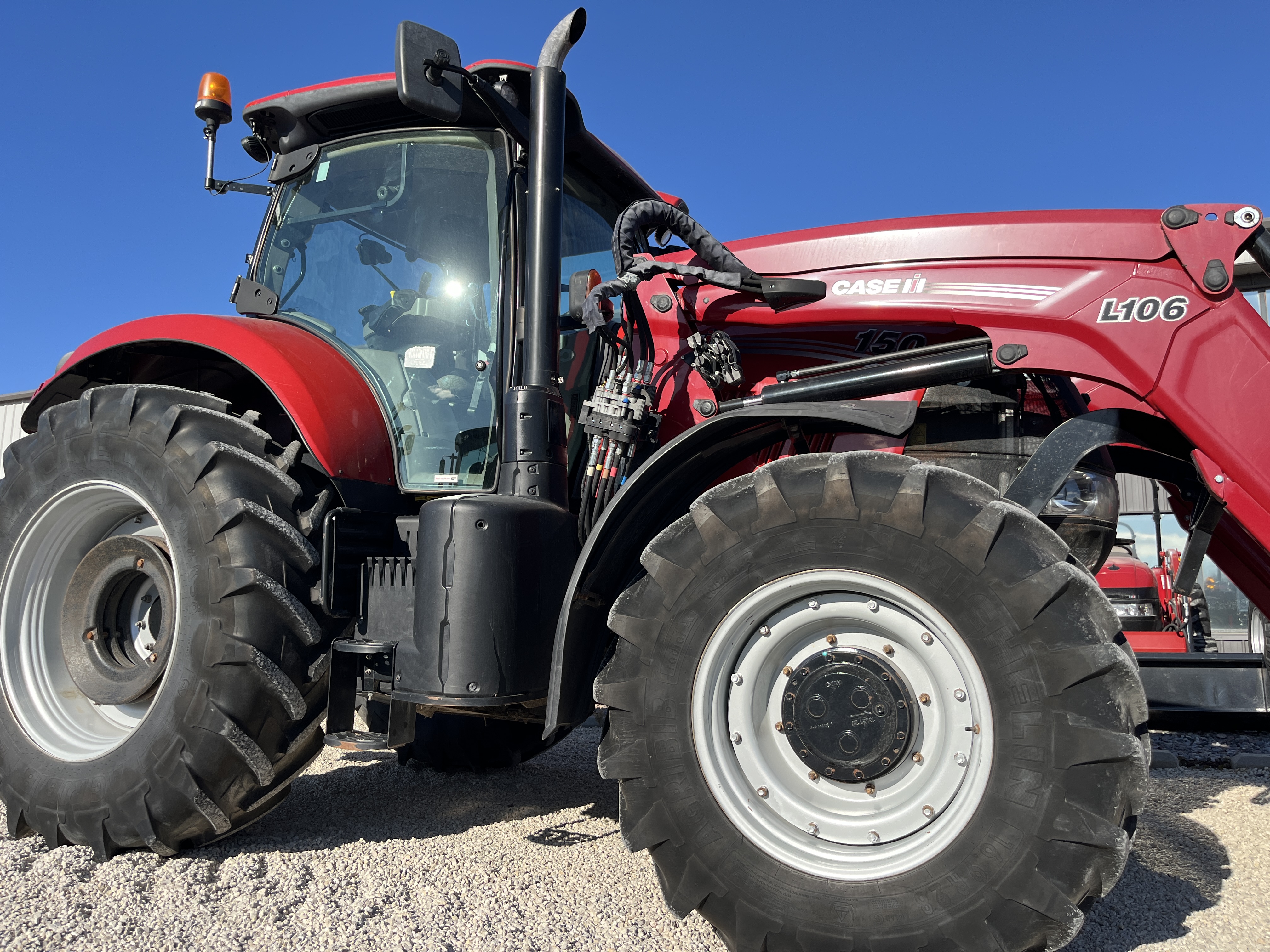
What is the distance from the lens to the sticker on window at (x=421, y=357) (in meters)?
3.11

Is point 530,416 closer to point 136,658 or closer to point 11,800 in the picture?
point 136,658

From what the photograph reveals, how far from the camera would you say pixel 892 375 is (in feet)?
8.48

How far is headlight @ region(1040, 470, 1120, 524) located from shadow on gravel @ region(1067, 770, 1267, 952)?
1018 millimetres

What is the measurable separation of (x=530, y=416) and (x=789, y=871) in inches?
57.3

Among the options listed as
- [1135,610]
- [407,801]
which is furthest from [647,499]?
[1135,610]

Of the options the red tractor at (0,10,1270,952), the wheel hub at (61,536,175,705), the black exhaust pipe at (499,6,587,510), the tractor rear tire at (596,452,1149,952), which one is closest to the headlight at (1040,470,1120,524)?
the red tractor at (0,10,1270,952)

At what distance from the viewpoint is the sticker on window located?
10.2ft

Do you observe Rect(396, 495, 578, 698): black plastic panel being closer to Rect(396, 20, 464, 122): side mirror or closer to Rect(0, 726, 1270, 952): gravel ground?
Rect(0, 726, 1270, 952): gravel ground

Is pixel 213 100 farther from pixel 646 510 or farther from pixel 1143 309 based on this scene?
pixel 1143 309

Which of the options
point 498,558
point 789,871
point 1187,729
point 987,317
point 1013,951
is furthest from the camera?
point 1187,729

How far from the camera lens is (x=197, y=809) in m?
2.56

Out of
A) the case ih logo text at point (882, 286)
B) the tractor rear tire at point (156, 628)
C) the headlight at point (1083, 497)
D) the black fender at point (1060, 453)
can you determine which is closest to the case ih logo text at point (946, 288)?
the case ih logo text at point (882, 286)

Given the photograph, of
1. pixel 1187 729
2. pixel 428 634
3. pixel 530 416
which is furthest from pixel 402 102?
A: pixel 1187 729

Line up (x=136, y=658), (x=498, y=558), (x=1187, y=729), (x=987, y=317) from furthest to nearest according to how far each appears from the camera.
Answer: (x=1187, y=729) → (x=136, y=658) → (x=987, y=317) → (x=498, y=558)
